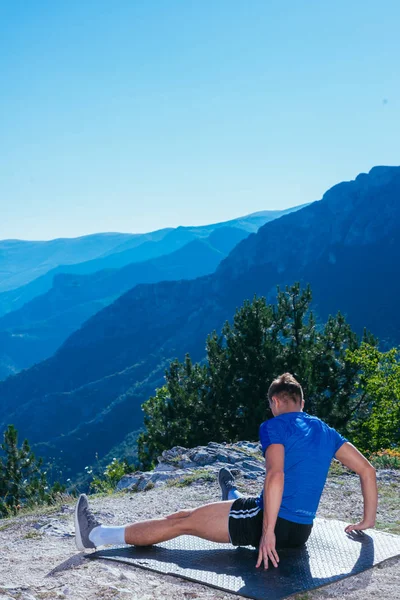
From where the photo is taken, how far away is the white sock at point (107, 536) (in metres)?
5.21

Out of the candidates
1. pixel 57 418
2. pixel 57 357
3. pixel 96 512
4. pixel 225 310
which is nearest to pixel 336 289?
pixel 225 310

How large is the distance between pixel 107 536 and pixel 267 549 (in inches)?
61.9

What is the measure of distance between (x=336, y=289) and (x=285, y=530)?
150 meters

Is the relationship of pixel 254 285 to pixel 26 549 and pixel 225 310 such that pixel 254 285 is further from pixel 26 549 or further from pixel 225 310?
pixel 26 549

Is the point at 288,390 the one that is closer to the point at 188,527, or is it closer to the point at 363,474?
the point at 363,474

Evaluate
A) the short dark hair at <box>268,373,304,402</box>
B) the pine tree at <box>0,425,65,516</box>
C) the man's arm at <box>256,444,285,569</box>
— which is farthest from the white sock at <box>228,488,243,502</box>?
the pine tree at <box>0,425,65,516</box>

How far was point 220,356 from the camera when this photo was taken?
24688mm

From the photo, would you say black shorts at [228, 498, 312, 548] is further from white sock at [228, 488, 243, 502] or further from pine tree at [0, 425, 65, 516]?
pine tree at [0, 425, 65, 516]

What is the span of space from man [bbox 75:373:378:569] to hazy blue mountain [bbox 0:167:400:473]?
362ft

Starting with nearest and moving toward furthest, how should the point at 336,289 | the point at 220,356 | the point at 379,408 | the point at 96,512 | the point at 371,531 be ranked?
the point at 371,531 → the point at 96,512 → the point at 379,408 → the point at 220,356 → the point at 336,289

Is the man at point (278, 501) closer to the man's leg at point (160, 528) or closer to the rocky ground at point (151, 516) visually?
the man's leg at point (160, 528)

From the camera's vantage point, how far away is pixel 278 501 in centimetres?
427

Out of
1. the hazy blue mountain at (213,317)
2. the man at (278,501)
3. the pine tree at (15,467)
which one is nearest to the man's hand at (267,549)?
the man at (278,501)

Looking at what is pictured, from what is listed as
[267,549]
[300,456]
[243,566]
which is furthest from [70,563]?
[300,456]
